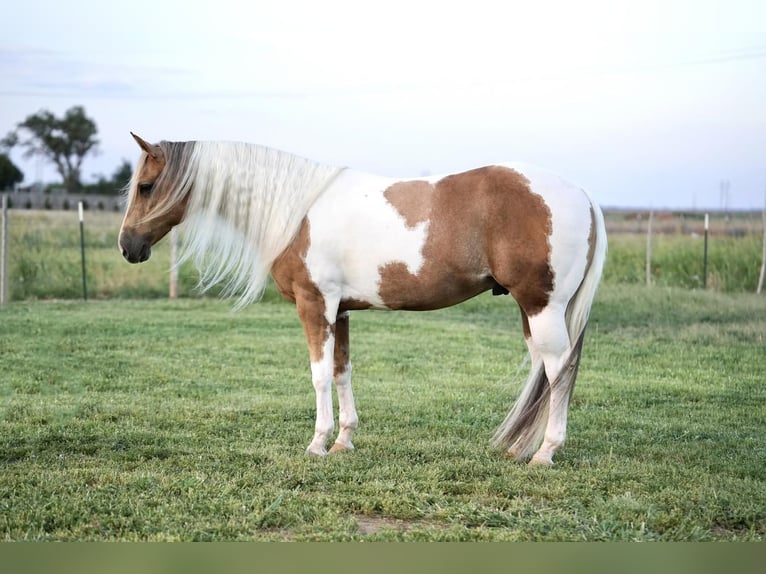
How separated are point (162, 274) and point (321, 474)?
947 cm

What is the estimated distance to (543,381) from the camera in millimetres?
4477

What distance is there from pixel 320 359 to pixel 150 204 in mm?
1264

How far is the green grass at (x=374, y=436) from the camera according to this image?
3.45m

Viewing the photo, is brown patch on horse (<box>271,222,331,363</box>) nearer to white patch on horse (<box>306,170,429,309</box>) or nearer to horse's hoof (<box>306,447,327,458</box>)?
white patch on horse (<box>306,170,429,309</box>)

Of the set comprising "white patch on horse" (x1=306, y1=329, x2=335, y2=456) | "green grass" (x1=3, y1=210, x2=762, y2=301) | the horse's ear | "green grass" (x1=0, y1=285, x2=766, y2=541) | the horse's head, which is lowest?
"green grass" (x1=0, y1=285, x2=766, y2=541)

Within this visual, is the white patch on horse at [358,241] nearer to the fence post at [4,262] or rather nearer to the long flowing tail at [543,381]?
the long flowing tail at [543,381]

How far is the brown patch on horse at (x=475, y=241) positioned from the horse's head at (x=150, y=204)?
1189mm

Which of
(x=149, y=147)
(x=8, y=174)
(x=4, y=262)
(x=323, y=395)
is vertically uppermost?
(x=8, y=174)

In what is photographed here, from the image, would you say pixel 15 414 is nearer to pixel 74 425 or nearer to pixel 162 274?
pixel 74 425

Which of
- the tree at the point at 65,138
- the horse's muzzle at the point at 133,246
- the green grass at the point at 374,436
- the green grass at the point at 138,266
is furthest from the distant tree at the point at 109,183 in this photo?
the horse's muzzle at the point at 133,246

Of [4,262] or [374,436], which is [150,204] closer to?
[374,436]

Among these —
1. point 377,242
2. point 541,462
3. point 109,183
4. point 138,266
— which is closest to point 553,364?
point 541,462

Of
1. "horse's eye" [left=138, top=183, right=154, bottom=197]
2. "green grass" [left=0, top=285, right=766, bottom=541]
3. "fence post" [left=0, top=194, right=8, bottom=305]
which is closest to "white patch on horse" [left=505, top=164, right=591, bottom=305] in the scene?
"green grass" [left=0, top=285, right=766, bottom=541]

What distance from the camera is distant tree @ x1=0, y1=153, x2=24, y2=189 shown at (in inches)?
1263
